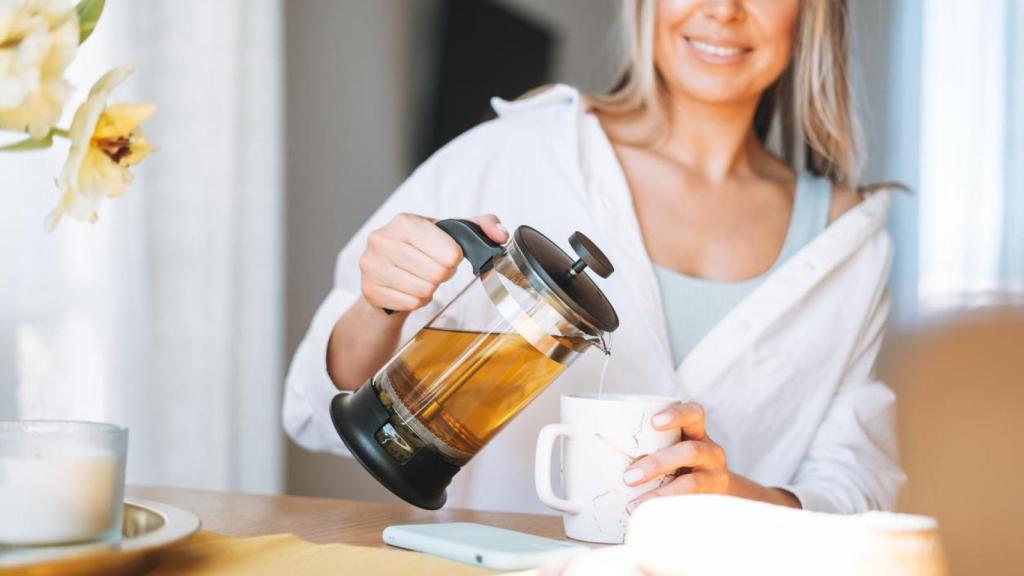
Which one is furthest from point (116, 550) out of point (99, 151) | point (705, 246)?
point (705, 246)

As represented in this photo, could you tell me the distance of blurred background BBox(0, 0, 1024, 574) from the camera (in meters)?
1.72

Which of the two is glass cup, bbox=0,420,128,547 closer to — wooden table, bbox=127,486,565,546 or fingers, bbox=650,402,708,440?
wooden table, bbox=127,486,565,546

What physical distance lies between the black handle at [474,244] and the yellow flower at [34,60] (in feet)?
1.20

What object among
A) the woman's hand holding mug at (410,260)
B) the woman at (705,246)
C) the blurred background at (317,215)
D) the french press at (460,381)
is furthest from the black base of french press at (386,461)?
the blurred background at (317,215)

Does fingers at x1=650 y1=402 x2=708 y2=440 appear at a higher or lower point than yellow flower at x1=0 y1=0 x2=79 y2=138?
lower

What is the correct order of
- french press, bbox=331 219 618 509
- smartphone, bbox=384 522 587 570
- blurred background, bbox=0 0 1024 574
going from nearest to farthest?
smartphone, bbox=384 522 587 570
french press, bbox=331 219 618 509
blurred background, bbox=0 0 1024 574

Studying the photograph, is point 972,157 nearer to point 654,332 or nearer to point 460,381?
point 654,332

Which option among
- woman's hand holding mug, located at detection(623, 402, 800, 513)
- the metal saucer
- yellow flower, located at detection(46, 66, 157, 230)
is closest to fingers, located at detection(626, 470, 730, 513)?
woman's hand holding mug, located at detection(623, 402, 800, 513)

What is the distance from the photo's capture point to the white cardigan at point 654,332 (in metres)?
1.31

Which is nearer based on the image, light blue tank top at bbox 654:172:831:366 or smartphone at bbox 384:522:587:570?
smartphone at bbox 384:522:587:570

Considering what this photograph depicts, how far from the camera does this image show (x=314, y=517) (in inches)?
36.5

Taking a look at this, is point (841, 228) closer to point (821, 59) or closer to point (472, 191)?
point (821, 59)

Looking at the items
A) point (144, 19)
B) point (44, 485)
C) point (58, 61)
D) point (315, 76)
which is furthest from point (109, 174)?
point (315, 76)

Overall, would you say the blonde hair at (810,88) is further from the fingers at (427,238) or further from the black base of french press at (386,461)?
the black base of french press at (386,461)
